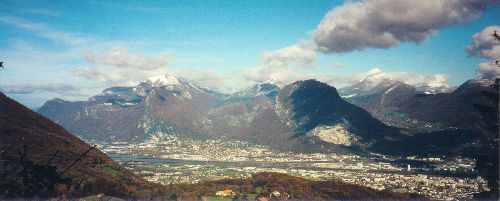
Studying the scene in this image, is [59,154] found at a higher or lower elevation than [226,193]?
higher

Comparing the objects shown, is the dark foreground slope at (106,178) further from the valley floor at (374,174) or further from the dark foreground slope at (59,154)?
the valley floor at (374,174)

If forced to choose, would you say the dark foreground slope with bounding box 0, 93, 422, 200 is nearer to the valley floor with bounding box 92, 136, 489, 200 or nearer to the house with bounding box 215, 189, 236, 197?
the house with bounding box 215, 189, 236, 197

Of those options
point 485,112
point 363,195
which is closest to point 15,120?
point 363,195

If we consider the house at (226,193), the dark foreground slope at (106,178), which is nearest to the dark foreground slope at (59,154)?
the dark foreground slope at (106,178)

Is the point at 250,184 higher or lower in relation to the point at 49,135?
lower

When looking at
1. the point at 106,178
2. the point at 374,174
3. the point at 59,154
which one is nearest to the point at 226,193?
the point at 106,178

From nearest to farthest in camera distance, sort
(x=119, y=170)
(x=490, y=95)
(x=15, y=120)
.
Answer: (x=490, y=95) → (x=119, y=170) → (x=15, y=120)

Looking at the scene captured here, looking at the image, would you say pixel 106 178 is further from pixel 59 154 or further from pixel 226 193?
pixel 226 193

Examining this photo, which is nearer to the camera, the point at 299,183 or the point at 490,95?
the point at 490,95

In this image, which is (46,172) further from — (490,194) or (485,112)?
(490,194)

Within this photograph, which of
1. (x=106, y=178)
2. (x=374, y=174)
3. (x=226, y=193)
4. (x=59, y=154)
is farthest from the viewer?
(x=374, y=174)

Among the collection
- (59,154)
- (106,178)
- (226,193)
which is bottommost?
(226,193)
